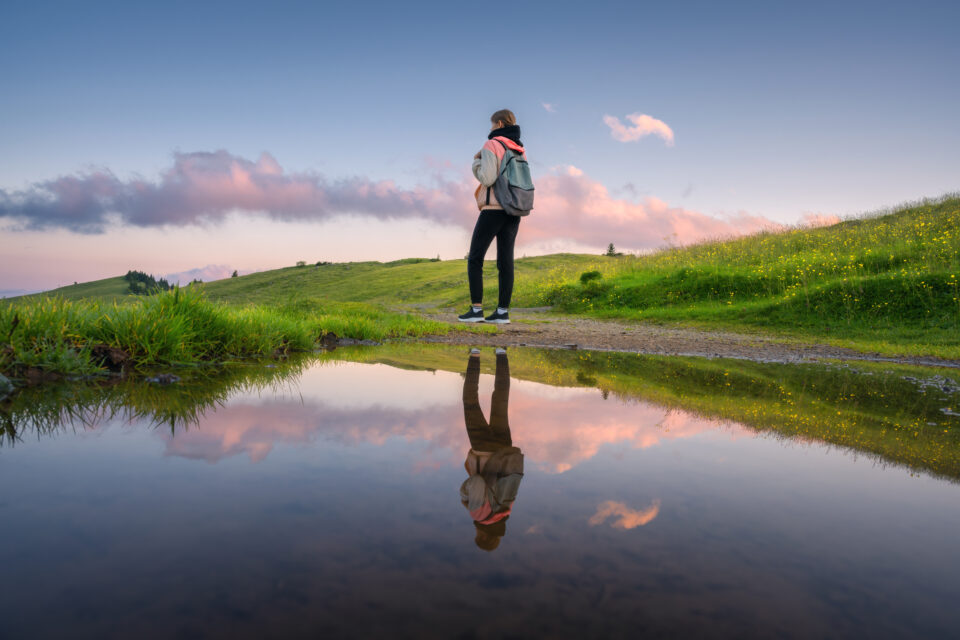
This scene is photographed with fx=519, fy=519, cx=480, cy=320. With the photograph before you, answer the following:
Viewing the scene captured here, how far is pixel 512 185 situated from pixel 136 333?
5413mm

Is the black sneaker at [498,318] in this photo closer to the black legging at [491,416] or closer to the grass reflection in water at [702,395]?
the grass reflection in water at [702,395]

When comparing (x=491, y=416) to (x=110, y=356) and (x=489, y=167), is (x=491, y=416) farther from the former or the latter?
(x=489, y=167)

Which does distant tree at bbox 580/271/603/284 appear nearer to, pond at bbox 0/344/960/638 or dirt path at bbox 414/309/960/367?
dirt path at bbox 414/309/960/367

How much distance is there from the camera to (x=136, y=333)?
3.61 m

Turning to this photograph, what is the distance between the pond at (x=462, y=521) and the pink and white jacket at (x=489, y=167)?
550cm

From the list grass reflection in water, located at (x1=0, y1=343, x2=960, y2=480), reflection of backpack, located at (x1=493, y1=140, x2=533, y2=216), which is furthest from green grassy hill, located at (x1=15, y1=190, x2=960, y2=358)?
reflection of backpack, located at (x1=493, y1=140, x2=533, y2=216)

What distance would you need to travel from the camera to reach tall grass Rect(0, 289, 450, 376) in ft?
10.2

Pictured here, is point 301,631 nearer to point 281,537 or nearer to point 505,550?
point 281,537

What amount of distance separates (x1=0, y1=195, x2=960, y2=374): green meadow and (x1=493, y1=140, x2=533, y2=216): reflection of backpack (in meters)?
2.07

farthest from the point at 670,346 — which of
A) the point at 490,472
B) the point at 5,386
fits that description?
the point at 5,386

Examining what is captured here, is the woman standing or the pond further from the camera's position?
the woman standing

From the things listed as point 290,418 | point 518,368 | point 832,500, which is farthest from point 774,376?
point 290,418

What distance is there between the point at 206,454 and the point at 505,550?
118 centimetres

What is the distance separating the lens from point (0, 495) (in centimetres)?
138
